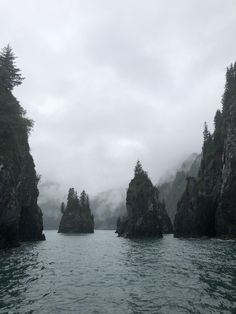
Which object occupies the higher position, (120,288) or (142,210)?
(142,210)

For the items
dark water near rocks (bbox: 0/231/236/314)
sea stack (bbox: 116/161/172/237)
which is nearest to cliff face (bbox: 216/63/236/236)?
sea stack (bbox: 116/161/172/237)

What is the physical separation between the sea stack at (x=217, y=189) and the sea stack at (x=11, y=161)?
53.5 metres

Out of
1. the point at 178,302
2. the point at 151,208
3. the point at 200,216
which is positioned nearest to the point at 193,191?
the point at 200,216

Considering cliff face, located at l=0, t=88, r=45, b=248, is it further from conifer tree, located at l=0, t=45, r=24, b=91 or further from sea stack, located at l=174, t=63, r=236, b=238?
sea stack, located at l=174, t=63, r=236, b=238

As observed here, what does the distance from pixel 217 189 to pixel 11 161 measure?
6701 centimetres

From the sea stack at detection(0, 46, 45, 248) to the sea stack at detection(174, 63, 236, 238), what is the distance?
2104 inches

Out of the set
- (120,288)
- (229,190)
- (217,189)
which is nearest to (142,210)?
(217,189)

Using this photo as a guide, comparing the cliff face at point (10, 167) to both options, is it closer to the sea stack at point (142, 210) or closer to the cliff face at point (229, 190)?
the sea stack at point (142, 210)

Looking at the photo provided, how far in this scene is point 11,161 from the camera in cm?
6131

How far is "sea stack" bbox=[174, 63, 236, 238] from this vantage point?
8775 cm

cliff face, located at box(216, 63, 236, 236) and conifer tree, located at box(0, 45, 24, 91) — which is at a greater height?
conifer tree, located at box(0, 45, 24, 91)

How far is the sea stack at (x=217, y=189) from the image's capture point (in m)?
87.8

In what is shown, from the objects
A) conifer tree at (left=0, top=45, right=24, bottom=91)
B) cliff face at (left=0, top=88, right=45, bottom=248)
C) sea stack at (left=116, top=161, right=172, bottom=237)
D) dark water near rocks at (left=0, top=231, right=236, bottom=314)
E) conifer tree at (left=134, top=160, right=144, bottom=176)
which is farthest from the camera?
conifer tree at (left=134, top=160, right=144, bottom=176)

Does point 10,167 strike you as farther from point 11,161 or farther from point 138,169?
point 138,169
